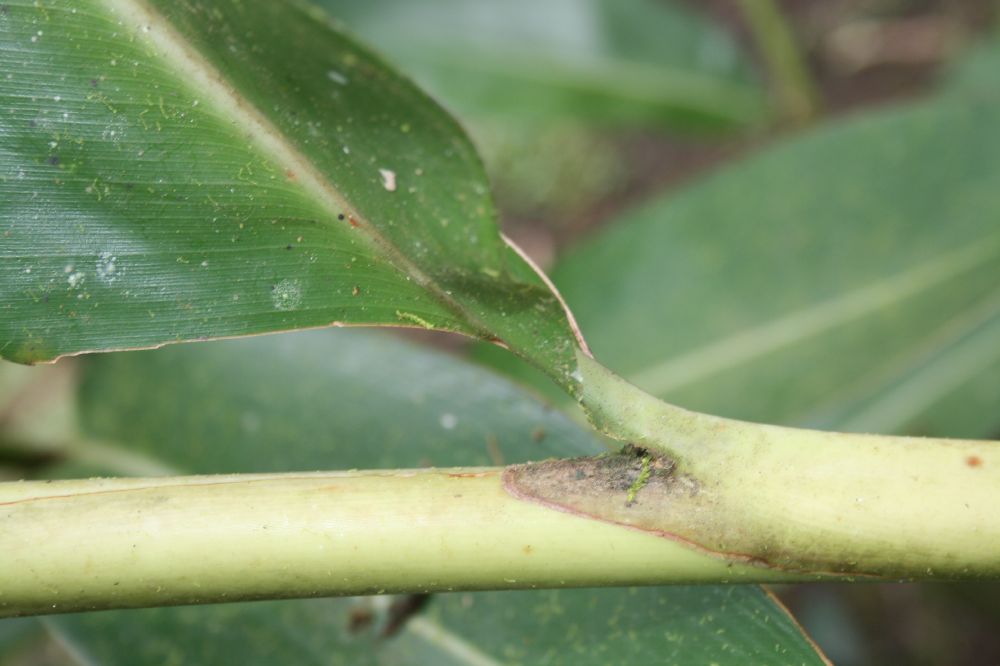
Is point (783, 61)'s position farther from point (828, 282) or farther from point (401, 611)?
point (401, 611)

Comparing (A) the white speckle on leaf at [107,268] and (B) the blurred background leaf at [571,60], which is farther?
(B) the blurred background leaf at [571,60]

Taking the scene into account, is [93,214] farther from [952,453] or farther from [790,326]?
[790,326]

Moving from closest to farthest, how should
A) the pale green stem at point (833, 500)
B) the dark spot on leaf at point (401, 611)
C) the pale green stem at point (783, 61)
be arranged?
1. the pale green stem at point (833, 500)
2. the dark spot on leaf at point (401, 611)
3. the pale green stem at point (783, 61)

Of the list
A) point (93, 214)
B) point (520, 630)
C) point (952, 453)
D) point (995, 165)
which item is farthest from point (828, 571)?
point (995, 165)

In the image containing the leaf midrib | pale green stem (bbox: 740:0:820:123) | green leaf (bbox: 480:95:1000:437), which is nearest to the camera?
the leaf midrib

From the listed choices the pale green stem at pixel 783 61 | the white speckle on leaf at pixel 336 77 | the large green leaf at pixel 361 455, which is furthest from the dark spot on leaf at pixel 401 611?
the pale green stem at pixel 783 61

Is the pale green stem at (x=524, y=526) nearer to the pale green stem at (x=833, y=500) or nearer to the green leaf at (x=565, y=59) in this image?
the pale green stem at (x=833, y=500)

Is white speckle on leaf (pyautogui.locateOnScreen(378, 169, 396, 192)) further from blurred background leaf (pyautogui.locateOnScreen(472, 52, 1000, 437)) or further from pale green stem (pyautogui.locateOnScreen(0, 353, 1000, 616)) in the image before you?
blurred background leaf (pyautogui.locateOnScreen(472, 52, 1000, 437))

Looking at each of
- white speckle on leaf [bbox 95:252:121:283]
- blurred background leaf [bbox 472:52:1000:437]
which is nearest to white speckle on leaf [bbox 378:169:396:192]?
white speckle on leaf [bbox 95:252:121:283]
